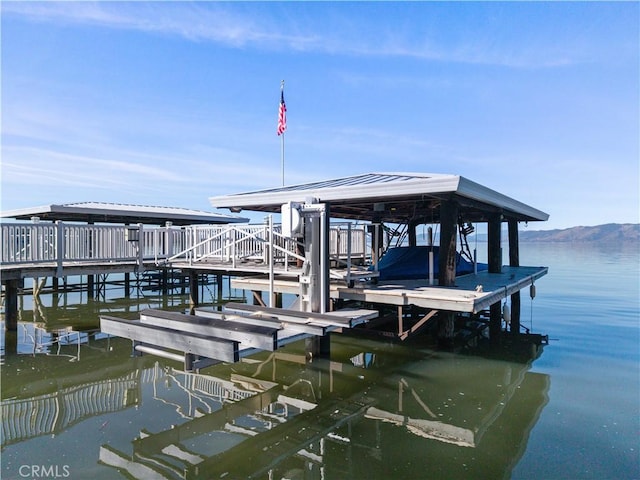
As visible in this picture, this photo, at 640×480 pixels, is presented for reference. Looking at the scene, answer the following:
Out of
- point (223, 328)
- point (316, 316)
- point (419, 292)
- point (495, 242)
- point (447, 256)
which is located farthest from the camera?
point (495, 242)

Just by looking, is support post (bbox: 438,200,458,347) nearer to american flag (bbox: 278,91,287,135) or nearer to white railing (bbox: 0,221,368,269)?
→ white railing (bbox: 0,221,368,269)

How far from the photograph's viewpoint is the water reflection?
4633 mm

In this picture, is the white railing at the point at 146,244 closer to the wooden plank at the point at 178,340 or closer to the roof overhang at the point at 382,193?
the roof overhang at the point at 382,193

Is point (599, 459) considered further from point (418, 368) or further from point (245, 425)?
point (245, 425)

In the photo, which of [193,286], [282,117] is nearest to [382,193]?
[193,286]

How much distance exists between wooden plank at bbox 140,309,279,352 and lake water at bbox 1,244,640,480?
3.82ft

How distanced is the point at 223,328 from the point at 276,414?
1516 mm

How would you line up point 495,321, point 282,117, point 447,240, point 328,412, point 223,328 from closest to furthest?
point 223,328 → point 328,412 → point 447,240 → point 495,321 → point 282,117

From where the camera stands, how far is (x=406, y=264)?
11.2 meters

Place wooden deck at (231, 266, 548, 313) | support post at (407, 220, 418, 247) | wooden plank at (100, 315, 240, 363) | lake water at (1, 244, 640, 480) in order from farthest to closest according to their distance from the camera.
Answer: support post at (407, 220, 418, 247), wooden deck at (231, 266, 548, 313), wooden plank at (100, 315, 240, 363), lake water at (1, 244, 640, 480)

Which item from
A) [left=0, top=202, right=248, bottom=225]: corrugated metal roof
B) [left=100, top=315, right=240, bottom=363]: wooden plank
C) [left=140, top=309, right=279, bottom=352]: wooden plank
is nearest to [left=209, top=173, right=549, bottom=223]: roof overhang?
[left=140, top=309, right=279, bottom=352]: wooden plank

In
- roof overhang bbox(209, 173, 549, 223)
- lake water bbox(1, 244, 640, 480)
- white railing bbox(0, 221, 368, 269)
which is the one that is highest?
roof overhang bbox(209, 173, 549, 223)

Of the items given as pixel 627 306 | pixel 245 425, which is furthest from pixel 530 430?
pixel 627 306

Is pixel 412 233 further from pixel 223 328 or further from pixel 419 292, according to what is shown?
pixel 223 328
